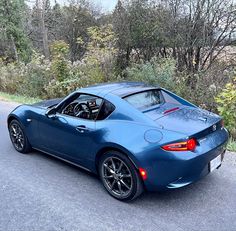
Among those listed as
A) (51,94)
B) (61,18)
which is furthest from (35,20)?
(51,94)

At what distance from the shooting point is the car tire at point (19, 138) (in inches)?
209

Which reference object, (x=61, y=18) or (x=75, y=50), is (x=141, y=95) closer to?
(x=75, y=50)

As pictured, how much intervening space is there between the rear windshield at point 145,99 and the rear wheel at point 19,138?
2.26 metres

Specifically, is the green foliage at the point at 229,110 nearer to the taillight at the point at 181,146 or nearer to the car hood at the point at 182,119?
the car hood at the point at 182,119

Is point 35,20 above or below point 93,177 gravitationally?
above

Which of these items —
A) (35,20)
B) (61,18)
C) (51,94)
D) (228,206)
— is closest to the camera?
(228,206)

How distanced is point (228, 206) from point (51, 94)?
9035 millimetres

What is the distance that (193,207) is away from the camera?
3600 mm

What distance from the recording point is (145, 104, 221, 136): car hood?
11.7 ft

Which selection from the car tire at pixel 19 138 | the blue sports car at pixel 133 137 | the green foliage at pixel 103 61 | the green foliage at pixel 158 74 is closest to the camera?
the blue sports car at pixel 133 137

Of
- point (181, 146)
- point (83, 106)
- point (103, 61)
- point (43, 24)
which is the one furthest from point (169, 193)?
point (43, 24)

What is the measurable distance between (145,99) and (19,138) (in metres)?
2.58

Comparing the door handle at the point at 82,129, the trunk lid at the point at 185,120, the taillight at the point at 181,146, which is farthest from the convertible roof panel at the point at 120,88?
the taillight at the point at 181,146

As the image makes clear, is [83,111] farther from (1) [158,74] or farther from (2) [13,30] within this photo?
(2) [13,30]
